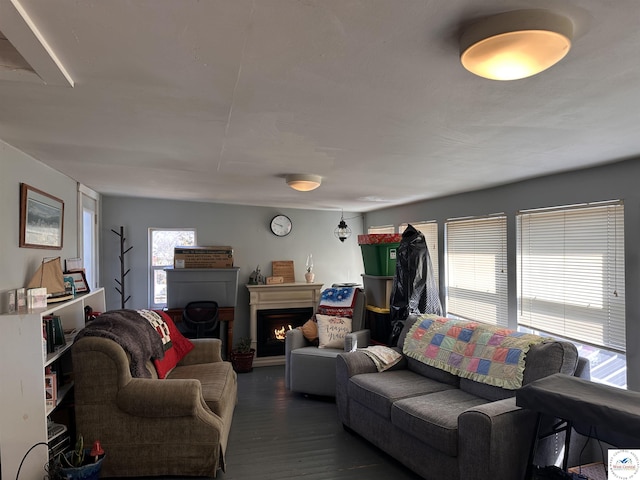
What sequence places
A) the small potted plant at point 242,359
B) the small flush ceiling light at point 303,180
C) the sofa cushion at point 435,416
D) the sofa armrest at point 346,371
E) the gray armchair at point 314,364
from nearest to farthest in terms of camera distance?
1. the sofa cushion at point 435,416
2. the sofa armrest at point 346,371
3. the small flush ceiling light at point 303,180
4. the gray armchair at point 314,364
5. the small potted plant at point 242,359

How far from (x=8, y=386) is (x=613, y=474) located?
3.18 metres

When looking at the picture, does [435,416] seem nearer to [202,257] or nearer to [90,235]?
[202,257]

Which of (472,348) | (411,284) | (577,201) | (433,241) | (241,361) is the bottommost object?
(241,361)

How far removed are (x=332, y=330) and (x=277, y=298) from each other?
1492 millimetres

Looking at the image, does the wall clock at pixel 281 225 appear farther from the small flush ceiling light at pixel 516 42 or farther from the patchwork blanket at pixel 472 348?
the small flush ceiling light at pixel 516 42

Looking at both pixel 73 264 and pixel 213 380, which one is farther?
pixel 73 264

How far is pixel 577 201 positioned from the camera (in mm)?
3137

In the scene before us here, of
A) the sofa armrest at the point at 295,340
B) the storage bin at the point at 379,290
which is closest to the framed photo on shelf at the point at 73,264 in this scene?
the sofa armrest at the point at 295,340

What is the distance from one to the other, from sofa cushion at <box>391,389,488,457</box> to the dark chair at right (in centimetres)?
298

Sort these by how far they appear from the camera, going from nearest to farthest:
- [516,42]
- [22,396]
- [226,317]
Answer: [516,42], [22,396], [226,317]

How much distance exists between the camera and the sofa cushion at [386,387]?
9.64 ft

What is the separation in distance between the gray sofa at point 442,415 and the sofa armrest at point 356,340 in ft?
1.79

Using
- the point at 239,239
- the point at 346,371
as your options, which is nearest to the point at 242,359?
the point at 239,239

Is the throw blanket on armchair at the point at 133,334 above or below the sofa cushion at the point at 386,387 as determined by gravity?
above
